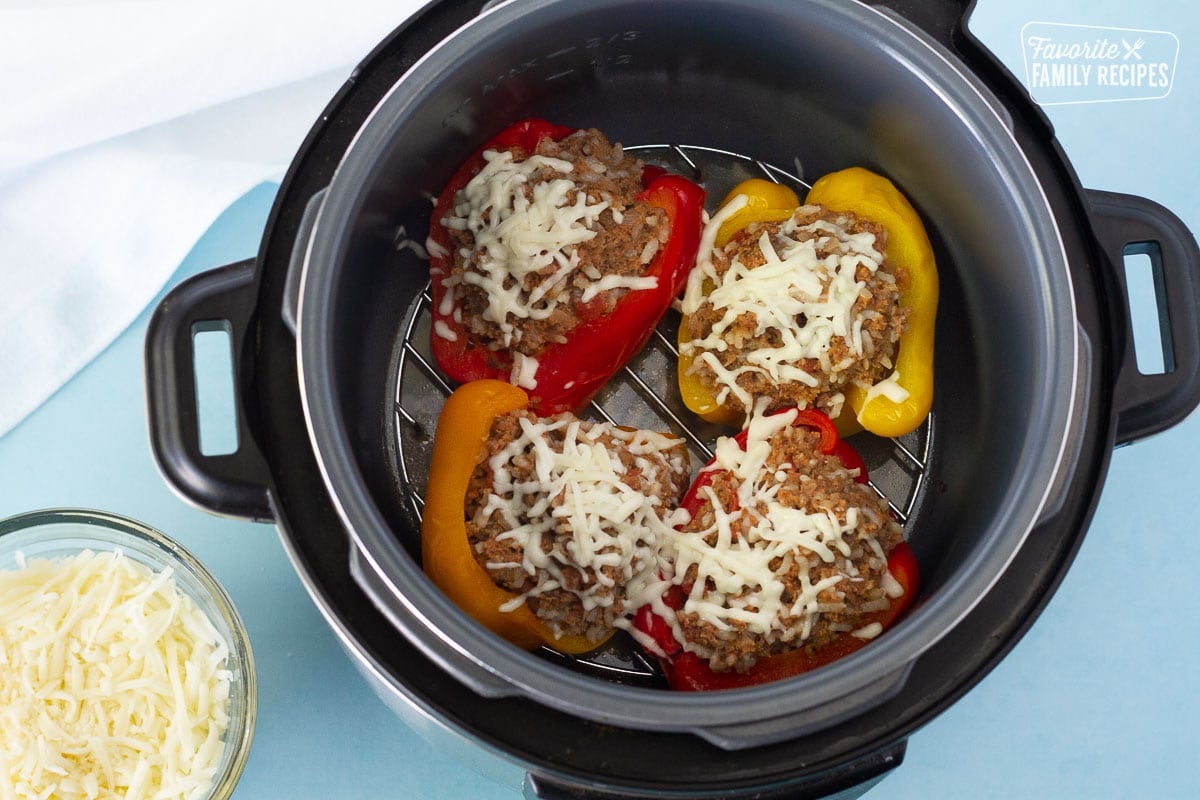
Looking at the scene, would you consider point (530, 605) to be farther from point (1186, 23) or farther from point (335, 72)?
point (1186, 23)

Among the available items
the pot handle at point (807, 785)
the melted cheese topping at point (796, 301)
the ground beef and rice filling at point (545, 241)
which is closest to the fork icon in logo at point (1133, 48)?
the melted cheese topping at point (796, 301)

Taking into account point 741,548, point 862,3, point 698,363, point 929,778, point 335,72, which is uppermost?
point 862,3

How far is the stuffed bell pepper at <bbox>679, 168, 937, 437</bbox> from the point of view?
1.33 meters

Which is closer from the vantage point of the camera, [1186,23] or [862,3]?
[862,3]

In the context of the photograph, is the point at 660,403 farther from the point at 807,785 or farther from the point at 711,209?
the point at 807,785

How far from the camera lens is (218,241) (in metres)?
1.67

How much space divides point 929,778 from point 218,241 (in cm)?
132

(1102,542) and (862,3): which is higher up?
(862,3)

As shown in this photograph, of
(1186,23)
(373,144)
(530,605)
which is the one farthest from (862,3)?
(1186,23)

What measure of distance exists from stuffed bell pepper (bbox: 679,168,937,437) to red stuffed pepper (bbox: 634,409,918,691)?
0.23 ft

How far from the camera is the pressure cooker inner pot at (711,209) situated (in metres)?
1.08

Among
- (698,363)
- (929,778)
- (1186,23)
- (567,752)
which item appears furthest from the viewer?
(1186,23)

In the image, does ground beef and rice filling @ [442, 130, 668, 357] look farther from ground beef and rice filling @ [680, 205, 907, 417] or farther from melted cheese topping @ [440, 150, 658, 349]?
ground beef and rice filling @ [680, 205, 907, 417]

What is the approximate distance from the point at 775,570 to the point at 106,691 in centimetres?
80
